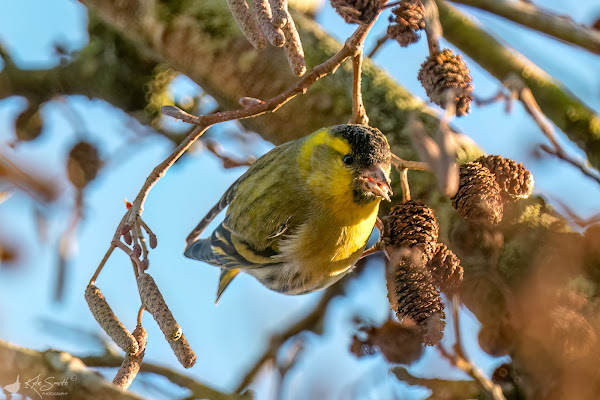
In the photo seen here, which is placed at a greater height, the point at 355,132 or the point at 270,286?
the point at 355,132

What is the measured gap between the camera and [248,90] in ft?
5.99

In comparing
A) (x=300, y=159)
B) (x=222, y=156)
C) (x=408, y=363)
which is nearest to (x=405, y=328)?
(x=408, y=363)

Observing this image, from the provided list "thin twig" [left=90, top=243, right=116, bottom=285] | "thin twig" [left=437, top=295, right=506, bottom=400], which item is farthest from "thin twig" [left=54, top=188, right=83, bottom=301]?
"thin twig" [left=437, top=295, right=506, bottom=400]

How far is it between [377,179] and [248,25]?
0.52 meters

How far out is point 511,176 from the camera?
137 cm

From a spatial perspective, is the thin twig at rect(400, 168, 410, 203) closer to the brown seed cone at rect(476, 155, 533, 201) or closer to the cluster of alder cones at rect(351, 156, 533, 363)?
the cluster of alder cones at rect(351, 156, 533, 363)

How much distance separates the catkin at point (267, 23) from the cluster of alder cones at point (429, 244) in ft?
1.75

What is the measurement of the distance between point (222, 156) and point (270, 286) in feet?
1.51

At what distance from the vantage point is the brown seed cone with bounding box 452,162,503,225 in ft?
4.23

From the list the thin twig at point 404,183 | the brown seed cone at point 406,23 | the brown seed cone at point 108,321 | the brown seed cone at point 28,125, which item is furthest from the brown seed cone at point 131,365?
the brown seed cone at point 28,125

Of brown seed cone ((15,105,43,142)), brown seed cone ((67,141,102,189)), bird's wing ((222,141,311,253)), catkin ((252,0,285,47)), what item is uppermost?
catkin ((252,0,285,47))

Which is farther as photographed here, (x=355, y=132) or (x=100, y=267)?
(x=355, y=132)

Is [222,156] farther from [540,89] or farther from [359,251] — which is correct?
[540,89]

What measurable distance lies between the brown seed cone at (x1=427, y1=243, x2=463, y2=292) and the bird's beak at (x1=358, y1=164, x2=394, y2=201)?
0.19 metres
